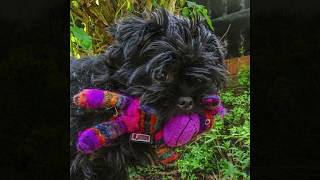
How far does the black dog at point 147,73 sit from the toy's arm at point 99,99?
47 millimetres

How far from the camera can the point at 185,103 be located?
12.7 ft

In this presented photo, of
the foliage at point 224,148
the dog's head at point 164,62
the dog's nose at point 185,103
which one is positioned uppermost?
the dog's head at point 164,62

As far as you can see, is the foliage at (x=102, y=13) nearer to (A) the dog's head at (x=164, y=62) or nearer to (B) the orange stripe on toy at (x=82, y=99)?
(A) the dog's head at (x=164, y=62)

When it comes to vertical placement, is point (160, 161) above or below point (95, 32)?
below

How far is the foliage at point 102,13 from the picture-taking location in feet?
13.0

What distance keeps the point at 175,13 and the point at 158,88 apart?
2.03 ft

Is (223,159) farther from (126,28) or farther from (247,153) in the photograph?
(126,28)

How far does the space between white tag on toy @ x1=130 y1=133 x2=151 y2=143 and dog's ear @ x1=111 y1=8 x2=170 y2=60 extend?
0.62 m

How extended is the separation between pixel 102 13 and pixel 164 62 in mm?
647
